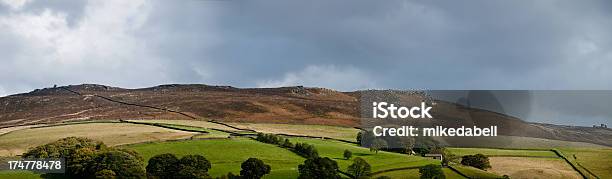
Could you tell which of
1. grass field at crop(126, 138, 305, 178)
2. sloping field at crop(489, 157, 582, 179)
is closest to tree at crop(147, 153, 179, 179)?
grass field at crop(126, 138, 305, 178)

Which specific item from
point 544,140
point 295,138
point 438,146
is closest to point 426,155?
point 438,146

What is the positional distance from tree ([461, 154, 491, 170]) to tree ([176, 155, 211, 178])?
41.5 metres

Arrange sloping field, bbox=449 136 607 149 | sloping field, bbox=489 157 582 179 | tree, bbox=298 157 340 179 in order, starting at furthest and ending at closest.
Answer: sloping field, bbox=449 136 607 149 < sloping field, bbox=489 157 582 179 < tree, bbox=298 157 340 179

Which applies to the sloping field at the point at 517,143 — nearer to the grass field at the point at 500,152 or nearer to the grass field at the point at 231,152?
the grass field at the point at 500,152

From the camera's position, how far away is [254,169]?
93.6 meters

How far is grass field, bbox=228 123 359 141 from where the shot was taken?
14812 centimetres

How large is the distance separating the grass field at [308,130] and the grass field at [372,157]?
17479 mm

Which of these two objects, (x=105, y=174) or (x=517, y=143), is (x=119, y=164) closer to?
(x=105, y=174)

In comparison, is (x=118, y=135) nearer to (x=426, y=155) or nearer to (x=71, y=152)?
(x=71, y=152)

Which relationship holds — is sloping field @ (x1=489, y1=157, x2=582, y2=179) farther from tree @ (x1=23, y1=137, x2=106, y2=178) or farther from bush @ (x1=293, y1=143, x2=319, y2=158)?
tree @ (x1=23, y1=137, x2=106, y2=178)

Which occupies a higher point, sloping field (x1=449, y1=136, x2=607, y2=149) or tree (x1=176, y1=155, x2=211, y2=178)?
sloping field (x1=449, y1=136, x2=607, y2=149)

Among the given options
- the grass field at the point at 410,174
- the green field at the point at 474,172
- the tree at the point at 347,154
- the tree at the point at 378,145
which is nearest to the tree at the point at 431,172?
the grass field at the point at 410,174

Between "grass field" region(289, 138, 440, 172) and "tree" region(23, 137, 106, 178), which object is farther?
"grass field" region(289, 138, 440, 172)

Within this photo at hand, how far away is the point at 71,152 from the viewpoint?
101 metres
